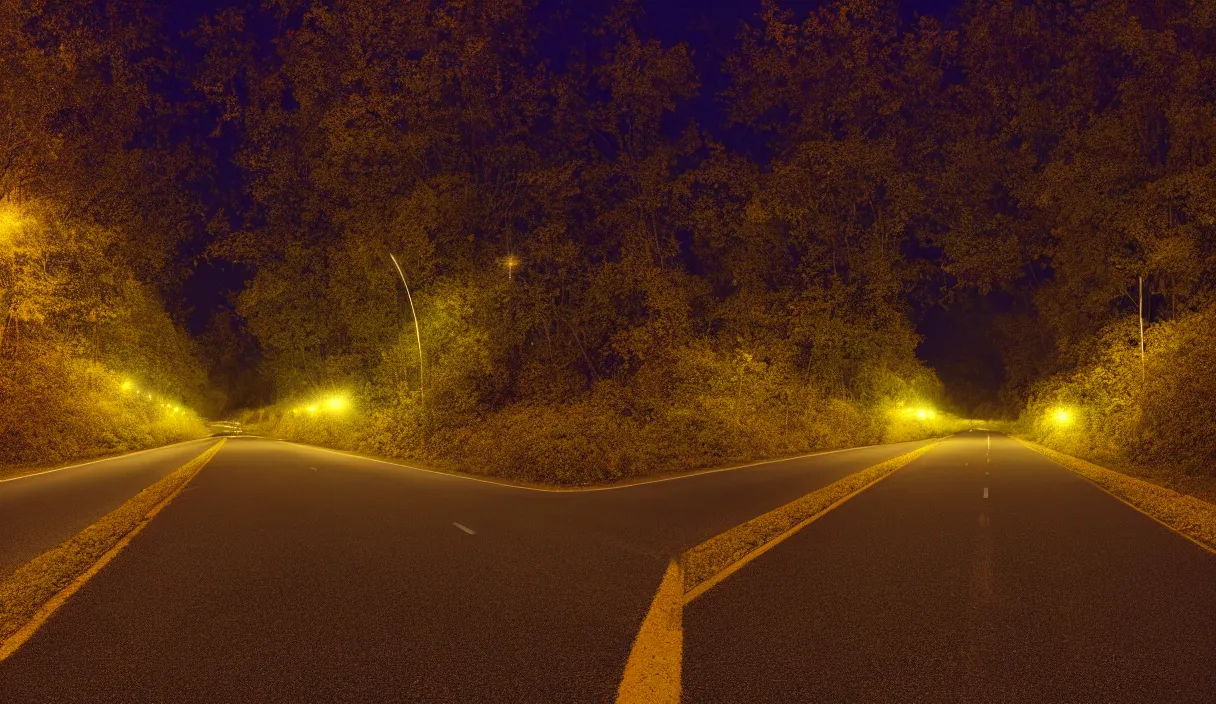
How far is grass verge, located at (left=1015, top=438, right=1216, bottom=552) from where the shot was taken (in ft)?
37.4

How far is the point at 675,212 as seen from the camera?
40562 millimetres

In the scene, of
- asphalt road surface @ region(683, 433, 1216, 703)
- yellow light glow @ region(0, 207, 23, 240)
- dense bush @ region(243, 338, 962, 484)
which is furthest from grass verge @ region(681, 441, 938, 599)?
yellow light glow @ region(0, 207, 23, 240)

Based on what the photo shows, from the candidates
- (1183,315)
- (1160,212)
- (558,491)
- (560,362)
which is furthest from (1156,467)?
(560,362)

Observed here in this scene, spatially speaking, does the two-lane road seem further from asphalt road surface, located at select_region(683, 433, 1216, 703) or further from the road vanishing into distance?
asphalt road surface, located at select_region(683, 433, 1216, 703)

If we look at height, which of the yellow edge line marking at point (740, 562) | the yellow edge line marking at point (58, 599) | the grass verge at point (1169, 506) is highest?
the grass verge at point (1169, 506)

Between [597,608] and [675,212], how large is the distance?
3506 cm

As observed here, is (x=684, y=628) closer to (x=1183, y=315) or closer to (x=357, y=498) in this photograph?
(x=357, y=498)

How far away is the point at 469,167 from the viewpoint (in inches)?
1640

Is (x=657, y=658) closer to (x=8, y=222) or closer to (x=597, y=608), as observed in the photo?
(x=597, y=608)

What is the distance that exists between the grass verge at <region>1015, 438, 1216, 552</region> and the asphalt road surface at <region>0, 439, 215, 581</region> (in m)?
15.1

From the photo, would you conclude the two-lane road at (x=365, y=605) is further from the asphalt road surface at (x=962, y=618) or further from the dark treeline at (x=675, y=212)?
the dark treeline at (x=675, y=212)

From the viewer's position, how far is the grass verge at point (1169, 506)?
37.4 ft

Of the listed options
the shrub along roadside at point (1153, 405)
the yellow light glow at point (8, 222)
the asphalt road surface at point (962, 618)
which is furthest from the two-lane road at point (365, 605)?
the yellow light glow at point (8, 222)

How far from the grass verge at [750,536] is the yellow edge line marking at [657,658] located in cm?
47
